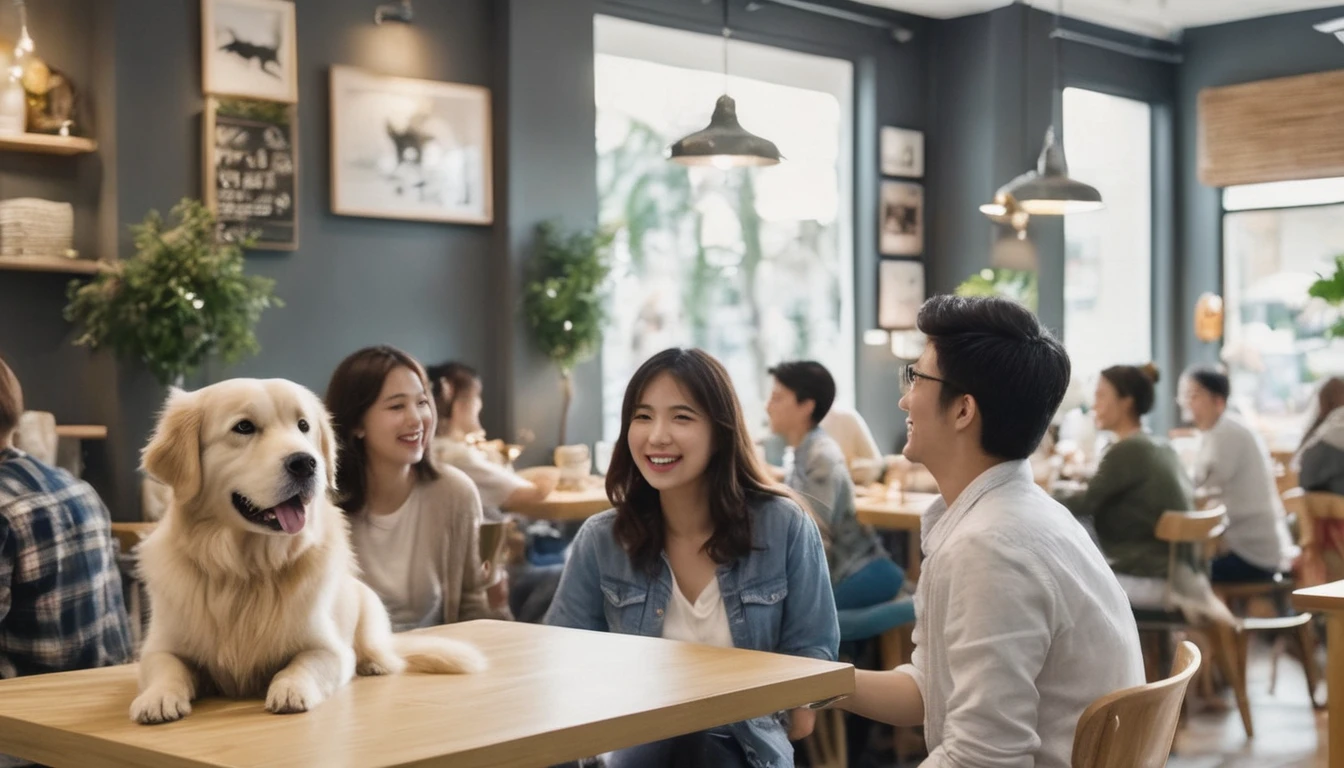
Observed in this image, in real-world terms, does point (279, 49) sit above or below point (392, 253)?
above

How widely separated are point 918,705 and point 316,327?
16.0 feet

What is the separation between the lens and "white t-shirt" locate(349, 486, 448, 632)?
11.2 ft

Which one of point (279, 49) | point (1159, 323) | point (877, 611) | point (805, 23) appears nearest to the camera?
point (877, 611)

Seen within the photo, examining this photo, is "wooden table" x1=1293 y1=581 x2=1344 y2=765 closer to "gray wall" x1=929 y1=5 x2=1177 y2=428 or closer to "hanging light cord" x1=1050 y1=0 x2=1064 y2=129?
"gray wall" x1=929 y1=5 x2=1177 y2=428

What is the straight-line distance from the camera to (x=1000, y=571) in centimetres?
188

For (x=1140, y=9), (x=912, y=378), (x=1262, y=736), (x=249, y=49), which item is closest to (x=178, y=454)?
(x=912, y=378)

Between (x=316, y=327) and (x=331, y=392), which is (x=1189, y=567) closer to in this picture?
(x=331, y=392)

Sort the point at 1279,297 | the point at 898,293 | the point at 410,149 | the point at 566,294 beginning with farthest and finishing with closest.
A: 1. the point at 1279,297
2. the point at 898,293
3. the point at 566,294
4. the point at 410,149

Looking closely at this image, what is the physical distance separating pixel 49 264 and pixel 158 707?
14.5ft

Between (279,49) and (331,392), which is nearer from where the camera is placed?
(331,392)

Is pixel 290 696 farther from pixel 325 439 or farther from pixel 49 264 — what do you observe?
pixel 49 264

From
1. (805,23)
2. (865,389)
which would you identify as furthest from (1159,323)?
(805,23)

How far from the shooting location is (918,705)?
2299 mm

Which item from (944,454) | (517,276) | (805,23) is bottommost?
(944,454)
